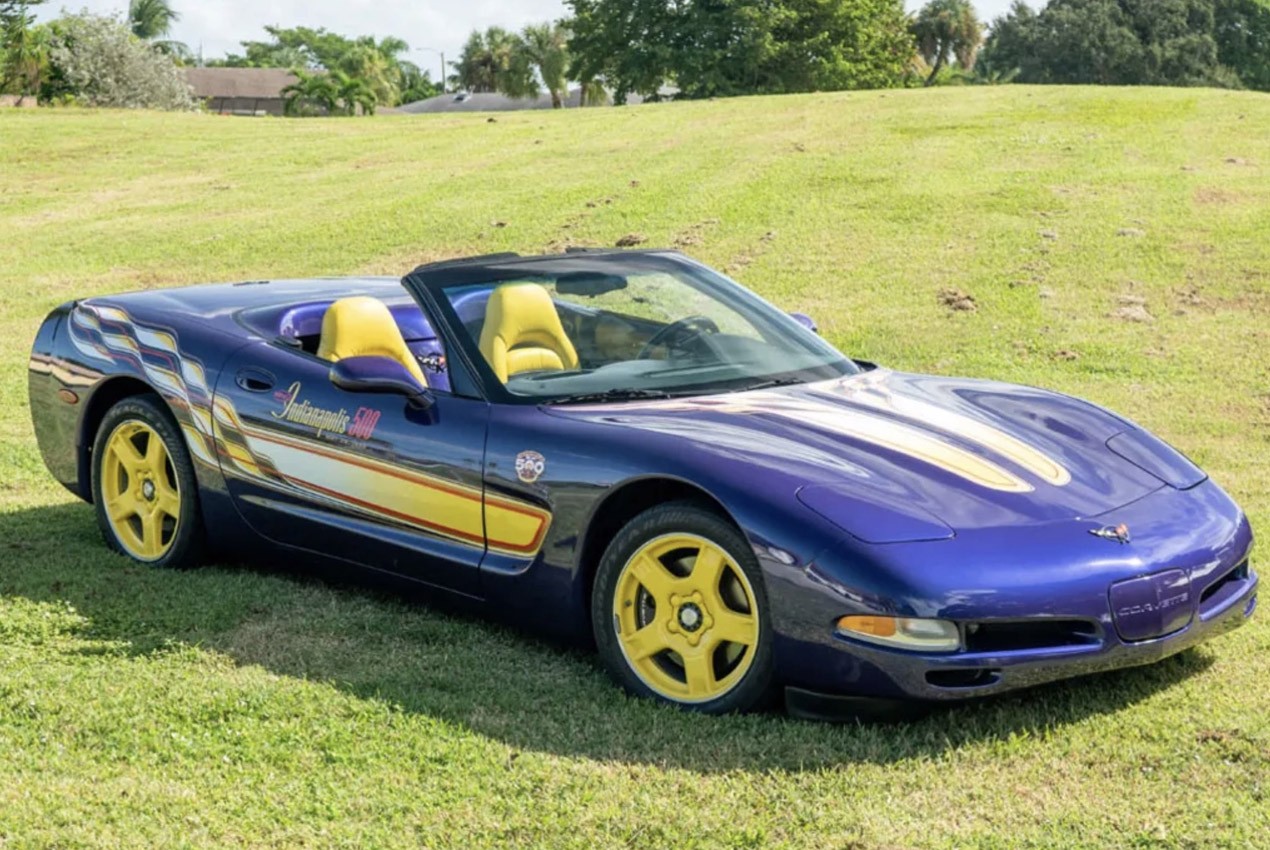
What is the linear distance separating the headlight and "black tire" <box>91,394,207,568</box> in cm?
302

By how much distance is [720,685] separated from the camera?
172 inches

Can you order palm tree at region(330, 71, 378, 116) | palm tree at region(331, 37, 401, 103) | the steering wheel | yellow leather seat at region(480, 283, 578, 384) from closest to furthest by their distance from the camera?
yellow leather seat at region(480, 283, 578, 384) < the steering wheel < palm tree at region(330, 71, 378, 116) < palm tree at region(331, 37, 401, 103)

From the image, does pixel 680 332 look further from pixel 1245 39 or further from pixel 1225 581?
pixel 1245 39

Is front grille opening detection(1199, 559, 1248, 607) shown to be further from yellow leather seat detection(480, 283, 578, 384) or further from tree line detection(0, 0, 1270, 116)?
tree line detection(0, 0, 1270, 116)

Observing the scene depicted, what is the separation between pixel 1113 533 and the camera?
169 inches

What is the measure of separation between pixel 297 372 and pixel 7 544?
1.87m

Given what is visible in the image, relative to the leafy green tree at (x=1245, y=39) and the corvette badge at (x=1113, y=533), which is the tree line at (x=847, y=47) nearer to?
the leafy green tree at (x=1245, y=39)

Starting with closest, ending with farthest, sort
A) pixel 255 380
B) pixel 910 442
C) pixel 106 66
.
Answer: pixel 910 442 < pixel 255 380 < pixel 106 66

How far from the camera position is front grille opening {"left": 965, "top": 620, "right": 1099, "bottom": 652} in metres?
4.06

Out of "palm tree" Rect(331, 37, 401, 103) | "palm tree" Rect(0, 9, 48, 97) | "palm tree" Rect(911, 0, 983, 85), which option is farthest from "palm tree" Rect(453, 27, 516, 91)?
"palm tree" Rect(0, 9, 48, 97)

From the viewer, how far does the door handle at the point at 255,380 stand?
570 centimetres

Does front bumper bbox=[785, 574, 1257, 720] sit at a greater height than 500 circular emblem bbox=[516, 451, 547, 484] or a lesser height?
lesser

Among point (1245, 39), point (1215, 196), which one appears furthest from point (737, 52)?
point (1215, 196)

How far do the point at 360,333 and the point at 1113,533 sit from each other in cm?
289
